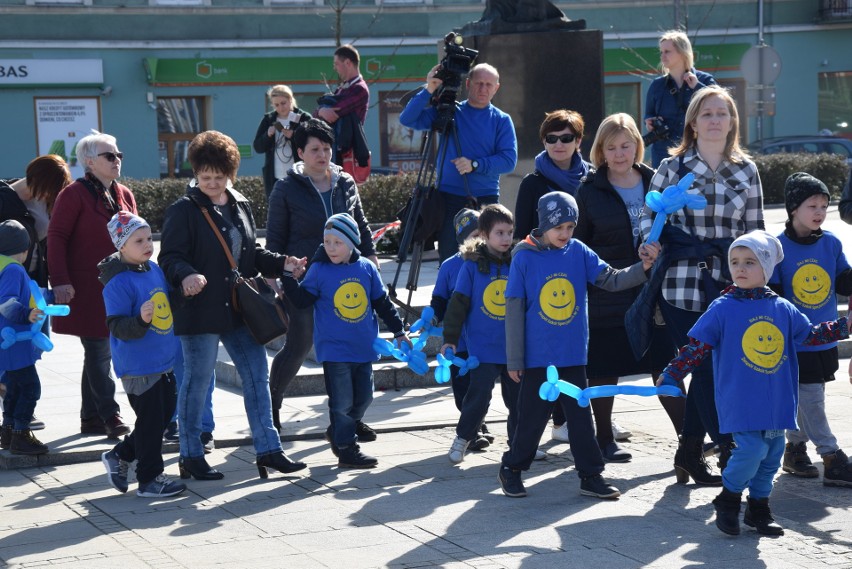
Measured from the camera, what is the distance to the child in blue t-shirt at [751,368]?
19.8 feet

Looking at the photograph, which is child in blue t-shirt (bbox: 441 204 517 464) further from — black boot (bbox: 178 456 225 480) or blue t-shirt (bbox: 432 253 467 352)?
black boot (bbox: 178 456 225 480)

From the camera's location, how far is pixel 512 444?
6.96 metres

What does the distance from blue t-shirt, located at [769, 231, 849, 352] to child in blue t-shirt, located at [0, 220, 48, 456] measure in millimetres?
4059

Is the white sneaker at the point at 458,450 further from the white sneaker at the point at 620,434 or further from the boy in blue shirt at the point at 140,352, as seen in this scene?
the boy in blue shirt at the point at 140,352

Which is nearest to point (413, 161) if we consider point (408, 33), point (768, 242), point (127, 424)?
point (408, 33)

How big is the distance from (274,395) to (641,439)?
2.22 meters

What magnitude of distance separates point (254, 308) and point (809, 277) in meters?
2.87

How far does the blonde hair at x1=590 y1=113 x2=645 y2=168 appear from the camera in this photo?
7398 millimetres

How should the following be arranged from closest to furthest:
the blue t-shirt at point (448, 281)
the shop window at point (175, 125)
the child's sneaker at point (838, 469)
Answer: the child's sneaker at point (838, 469) → the blue t-shirt at point (448, 281) → the shop window at point (175, 125)

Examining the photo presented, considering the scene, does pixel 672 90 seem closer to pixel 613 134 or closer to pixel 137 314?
pixel 613 134

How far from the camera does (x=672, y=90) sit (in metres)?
11.3

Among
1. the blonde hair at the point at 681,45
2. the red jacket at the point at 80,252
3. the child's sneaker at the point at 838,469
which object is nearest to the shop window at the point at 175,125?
the blonde hair at the point at 681,45

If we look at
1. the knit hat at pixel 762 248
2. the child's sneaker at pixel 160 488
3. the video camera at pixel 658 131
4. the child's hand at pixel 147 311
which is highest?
the video camera at pixel 658 131

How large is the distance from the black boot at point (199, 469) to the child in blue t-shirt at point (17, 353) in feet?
3.40
